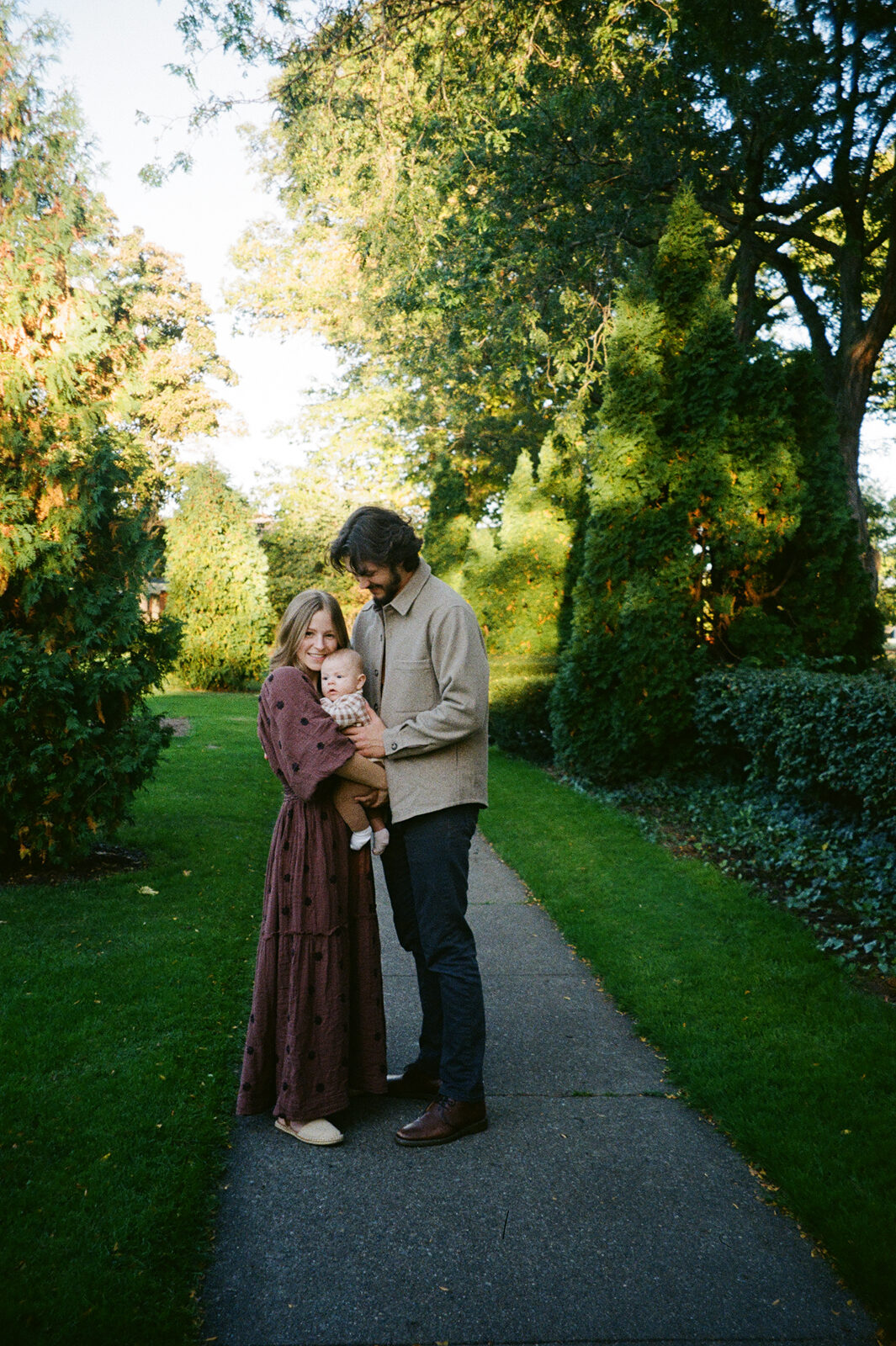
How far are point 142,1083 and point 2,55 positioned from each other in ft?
21.0

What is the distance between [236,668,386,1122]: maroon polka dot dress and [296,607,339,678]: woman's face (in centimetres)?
9

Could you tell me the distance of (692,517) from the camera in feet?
29.7

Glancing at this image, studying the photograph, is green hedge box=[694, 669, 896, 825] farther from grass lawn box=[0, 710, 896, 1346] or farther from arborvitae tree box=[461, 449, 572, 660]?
arborvitae tree box=[461, 449, 572, 660]

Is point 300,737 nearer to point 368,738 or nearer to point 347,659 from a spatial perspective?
point 368,738

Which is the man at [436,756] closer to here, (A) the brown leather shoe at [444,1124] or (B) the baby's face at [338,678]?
(A) the brown leather shoe at [444,1124]

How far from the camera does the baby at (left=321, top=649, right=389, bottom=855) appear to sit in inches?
129

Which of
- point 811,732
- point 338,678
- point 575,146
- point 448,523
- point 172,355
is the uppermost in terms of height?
point 172,355

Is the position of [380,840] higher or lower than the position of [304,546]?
lower

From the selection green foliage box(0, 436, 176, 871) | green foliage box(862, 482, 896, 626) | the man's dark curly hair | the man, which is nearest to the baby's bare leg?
the man

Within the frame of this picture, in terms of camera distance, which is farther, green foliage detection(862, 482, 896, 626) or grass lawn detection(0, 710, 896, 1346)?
green foliage detection(862, 482, 896, 626)

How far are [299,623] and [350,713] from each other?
395 millimetres

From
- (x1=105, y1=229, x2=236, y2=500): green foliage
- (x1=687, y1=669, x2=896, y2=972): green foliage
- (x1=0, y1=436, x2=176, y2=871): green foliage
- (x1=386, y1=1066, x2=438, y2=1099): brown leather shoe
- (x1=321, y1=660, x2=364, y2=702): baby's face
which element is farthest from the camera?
(x1=105, y1=229, x2=236, y2=500): green foliage

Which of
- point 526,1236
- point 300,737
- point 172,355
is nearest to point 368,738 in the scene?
point 300,737

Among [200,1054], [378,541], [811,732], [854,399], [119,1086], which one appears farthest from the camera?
[854,399]
